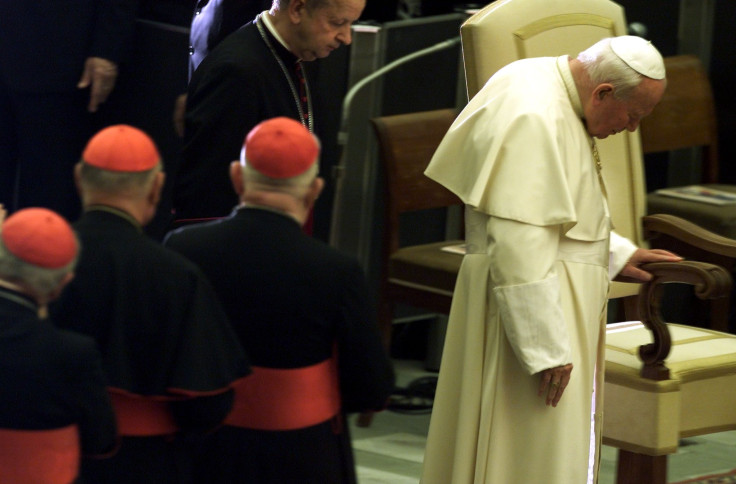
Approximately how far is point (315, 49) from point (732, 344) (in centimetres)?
152

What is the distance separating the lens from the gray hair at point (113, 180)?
2.60 metres

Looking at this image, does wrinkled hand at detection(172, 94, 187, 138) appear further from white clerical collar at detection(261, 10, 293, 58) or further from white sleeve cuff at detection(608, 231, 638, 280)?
white sleeve cuff at detection(608, 231, 638, 280)

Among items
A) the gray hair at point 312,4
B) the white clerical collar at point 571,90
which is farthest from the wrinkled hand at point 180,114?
the white clerical collar at point 571,90

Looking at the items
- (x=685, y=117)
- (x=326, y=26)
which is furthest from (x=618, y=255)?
(x=685, y=117)

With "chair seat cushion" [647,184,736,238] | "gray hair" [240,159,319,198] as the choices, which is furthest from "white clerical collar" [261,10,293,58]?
"chair seat cushion" [647,184,736,238]

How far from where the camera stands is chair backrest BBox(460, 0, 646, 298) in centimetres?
389

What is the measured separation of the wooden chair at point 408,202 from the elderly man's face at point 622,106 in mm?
1724

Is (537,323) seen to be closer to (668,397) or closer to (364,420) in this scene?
(668,397)

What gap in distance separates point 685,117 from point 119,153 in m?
3.67

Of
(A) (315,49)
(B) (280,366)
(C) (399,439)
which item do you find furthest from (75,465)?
(C) (399,439)

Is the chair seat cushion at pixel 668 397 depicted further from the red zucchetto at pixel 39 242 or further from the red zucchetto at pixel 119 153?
the red zucchetto at pixel 39 242

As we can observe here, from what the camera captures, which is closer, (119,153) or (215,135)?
(119,153)

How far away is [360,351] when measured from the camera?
2723 mm

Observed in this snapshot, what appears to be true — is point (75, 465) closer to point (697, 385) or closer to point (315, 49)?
point (315, 49)
